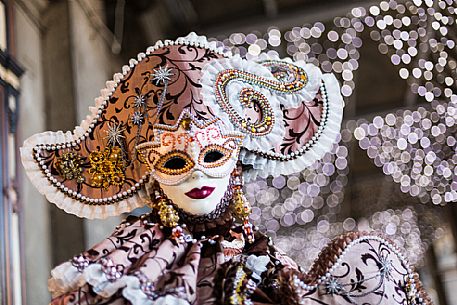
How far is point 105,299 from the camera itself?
150cm

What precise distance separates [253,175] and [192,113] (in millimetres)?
273

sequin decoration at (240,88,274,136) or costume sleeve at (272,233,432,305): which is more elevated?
sequin decoration at (240,88,274,136)

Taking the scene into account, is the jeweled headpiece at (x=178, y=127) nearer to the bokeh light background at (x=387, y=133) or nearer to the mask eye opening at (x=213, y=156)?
the mask eye opening at (x=213, y=156)

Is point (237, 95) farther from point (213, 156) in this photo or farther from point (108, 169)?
point (108, 169)

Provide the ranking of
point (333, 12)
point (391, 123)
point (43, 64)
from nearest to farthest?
point (43, 64) → point (333, 12) → point (391, 123)

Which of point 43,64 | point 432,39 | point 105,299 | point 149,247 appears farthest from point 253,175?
point 43,64

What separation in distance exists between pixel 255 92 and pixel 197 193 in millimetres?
306

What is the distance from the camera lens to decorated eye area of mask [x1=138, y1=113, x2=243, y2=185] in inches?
67.6

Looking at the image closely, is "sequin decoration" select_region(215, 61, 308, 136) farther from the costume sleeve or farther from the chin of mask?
the costume sleeve

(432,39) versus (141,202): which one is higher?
(432,39)

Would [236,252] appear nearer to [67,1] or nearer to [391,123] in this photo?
[67,1]

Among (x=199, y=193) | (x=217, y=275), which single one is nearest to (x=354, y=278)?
(x=217, y=275)

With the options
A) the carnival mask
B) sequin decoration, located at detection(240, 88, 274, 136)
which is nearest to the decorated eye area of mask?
the carnival mask

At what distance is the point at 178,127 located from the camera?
1739mm
